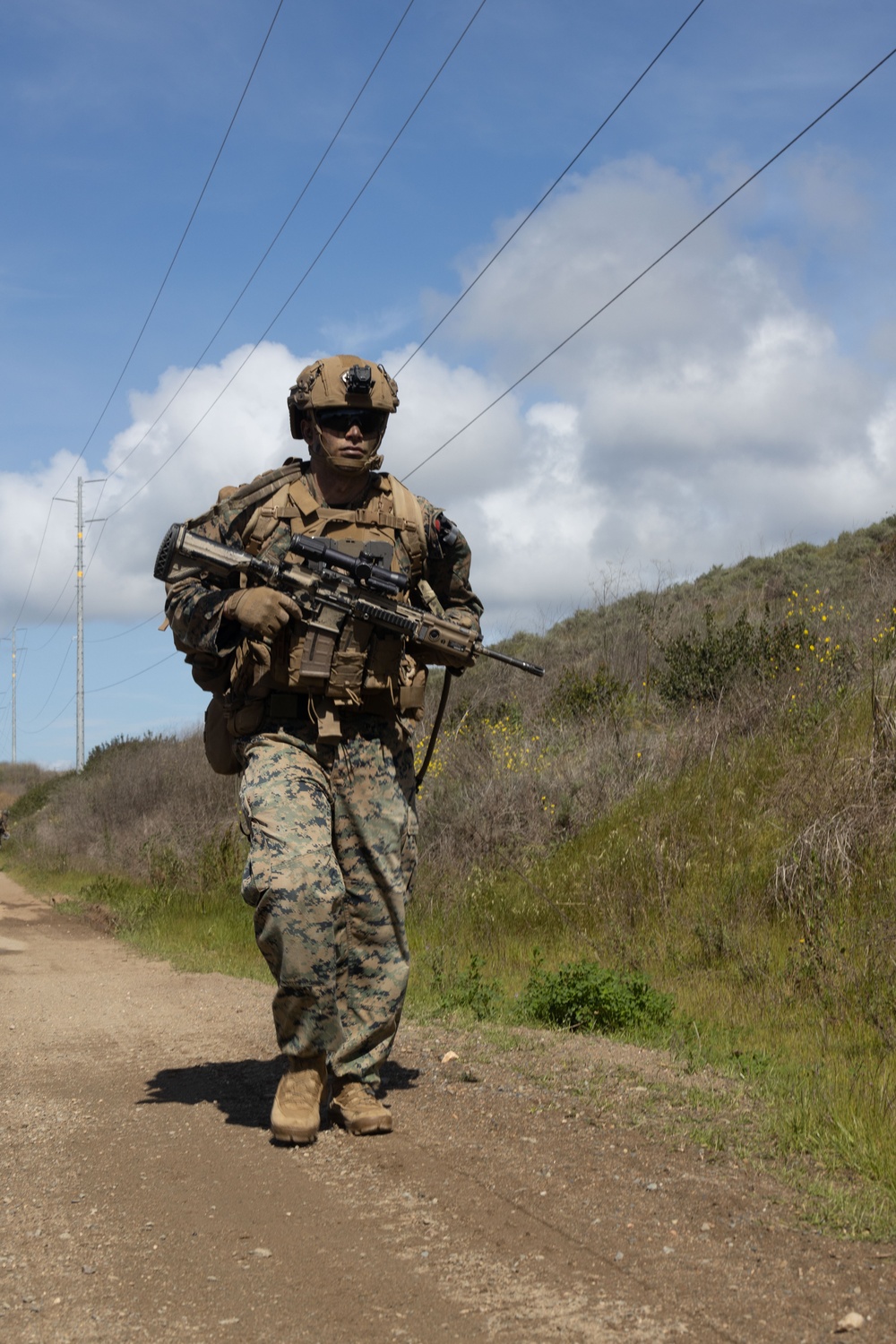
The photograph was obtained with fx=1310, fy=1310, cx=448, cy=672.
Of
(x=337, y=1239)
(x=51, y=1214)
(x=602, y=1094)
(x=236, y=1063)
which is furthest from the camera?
(x=236, y=1063)

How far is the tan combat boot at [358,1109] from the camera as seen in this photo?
4.18m

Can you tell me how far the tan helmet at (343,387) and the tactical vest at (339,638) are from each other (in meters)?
0.29

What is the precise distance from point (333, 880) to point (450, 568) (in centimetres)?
138

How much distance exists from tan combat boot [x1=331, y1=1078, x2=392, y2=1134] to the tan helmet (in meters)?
2.36

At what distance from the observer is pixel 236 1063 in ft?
17.5

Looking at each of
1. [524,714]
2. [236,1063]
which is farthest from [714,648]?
[236,1063]

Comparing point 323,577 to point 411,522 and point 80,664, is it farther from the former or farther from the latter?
point 80,664

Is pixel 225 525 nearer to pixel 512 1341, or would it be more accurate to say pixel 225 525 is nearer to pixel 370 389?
pixel 370 389

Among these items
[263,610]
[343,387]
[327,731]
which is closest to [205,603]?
[263,610]

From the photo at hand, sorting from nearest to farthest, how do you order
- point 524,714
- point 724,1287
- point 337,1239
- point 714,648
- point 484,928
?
point 724,1287 → point 337,1239 → point 484,928 → point 714,648 → point 524,714

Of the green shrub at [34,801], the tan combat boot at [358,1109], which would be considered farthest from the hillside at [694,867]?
the green shrub at [34,801]

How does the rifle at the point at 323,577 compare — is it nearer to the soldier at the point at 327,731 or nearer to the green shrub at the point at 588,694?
the soldier at the point at 327,731

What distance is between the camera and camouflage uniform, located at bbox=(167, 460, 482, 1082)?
13.7 feet

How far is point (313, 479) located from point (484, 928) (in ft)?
13.5
